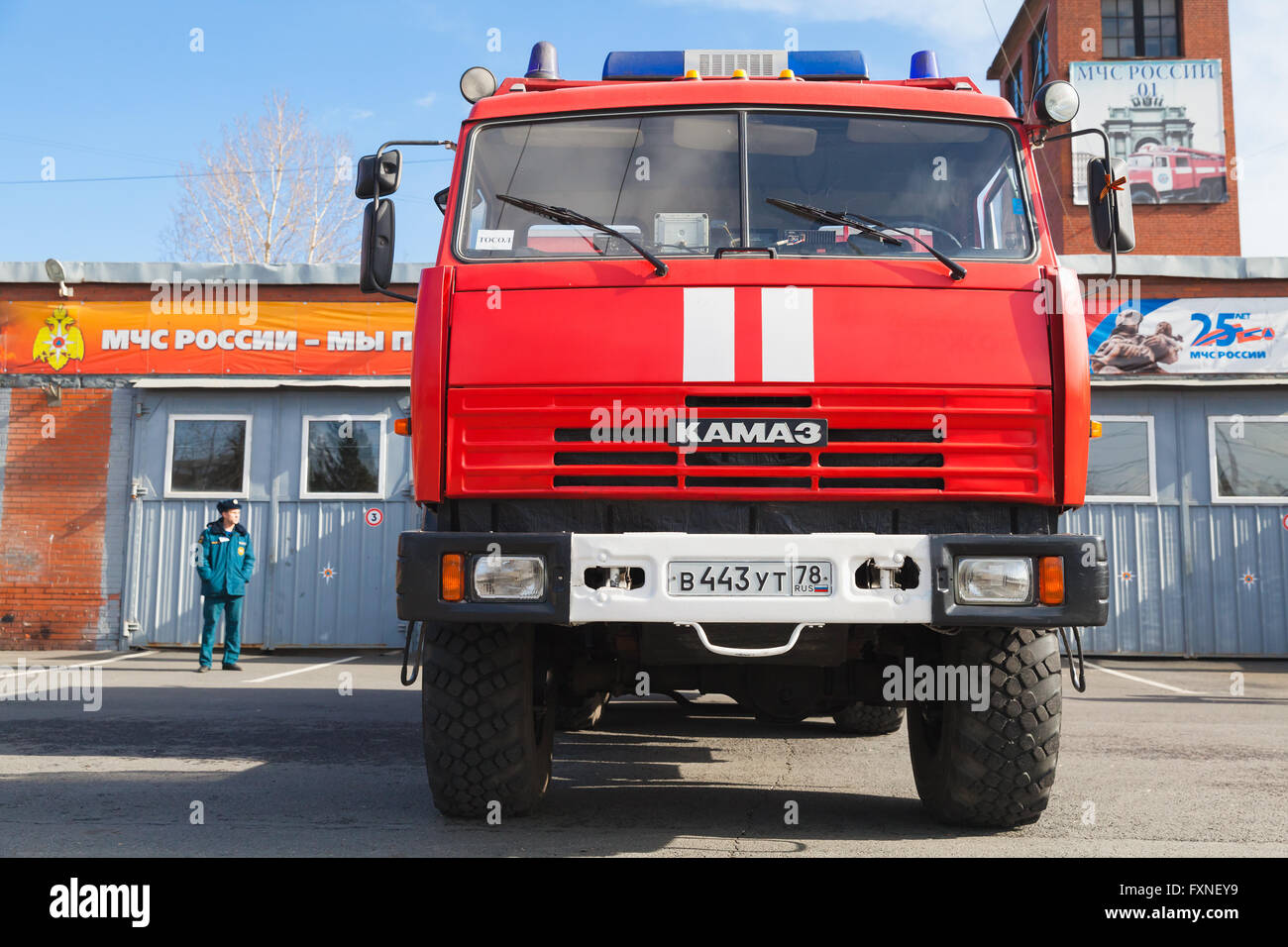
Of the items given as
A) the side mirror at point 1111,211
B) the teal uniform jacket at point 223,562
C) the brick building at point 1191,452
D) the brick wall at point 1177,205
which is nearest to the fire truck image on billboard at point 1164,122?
the brick wall at point 1177,205

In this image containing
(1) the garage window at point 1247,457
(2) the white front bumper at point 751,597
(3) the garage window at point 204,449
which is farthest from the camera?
(3) the garage window at point 204,449

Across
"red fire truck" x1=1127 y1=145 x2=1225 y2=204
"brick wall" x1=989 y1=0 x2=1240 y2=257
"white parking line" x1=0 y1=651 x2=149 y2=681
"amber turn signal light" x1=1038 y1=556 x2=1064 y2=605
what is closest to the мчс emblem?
"white parking line" x1=0 y1=651 x2=149 y2=681

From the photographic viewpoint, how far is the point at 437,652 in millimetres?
4105

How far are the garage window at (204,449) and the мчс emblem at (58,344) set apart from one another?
157cm

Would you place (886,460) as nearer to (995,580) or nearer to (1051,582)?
(995,580)

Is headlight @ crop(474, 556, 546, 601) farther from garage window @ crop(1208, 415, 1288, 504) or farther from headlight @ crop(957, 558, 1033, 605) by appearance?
garage window @ crop(1208, 415, 1288, 504)

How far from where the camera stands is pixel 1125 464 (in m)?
13.3

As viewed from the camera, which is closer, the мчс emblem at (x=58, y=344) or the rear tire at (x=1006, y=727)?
the rear tire at (x=1006, y=727)

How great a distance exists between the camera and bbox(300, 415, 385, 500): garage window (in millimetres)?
13570

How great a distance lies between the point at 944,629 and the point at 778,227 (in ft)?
5.34

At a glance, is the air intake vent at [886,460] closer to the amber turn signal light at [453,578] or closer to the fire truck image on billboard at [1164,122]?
the amber turn signal light at [453,578]

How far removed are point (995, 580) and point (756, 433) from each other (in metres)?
0.93

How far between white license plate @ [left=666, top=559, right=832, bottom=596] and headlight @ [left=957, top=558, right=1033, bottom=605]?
0.45m

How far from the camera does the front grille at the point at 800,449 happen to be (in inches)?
149
